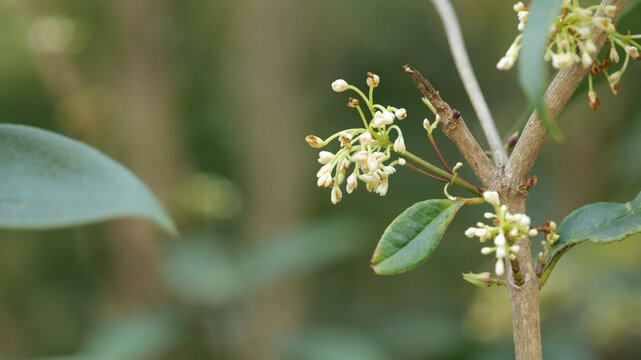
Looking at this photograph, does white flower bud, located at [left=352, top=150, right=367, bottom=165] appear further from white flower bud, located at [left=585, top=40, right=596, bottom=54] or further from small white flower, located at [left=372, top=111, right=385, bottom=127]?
white flower bud, located at [left=585, top=40, right=596, bottom=54]

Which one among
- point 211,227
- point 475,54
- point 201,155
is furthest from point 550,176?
point 201,155

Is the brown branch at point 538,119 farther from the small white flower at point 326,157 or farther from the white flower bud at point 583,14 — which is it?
the small white flower at point 326,157

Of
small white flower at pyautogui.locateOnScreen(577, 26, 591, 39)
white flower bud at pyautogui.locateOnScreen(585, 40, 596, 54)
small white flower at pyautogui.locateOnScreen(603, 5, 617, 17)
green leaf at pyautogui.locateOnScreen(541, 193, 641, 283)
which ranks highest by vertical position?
small white flower at pyautogui.locateOnScreen(603, 5, 617, 17)

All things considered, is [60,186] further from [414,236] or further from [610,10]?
[610,10]

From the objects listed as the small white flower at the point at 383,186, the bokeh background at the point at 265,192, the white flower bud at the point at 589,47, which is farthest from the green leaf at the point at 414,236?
A: the bokeh background at the point at 265,192

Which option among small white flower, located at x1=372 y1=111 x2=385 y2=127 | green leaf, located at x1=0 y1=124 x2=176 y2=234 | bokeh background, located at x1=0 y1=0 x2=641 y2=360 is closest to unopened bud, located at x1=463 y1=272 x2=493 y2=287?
small white flower, located at x1=372 y1=111 x2=385 y2=127

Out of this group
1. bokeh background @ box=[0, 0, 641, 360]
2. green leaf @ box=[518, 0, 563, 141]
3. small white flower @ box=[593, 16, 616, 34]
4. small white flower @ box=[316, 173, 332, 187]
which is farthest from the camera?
bokeh background @ box=[0, 0, 641, 360]

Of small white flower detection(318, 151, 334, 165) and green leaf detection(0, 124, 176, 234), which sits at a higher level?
small white flower detection(318, 151, 334, 165)
